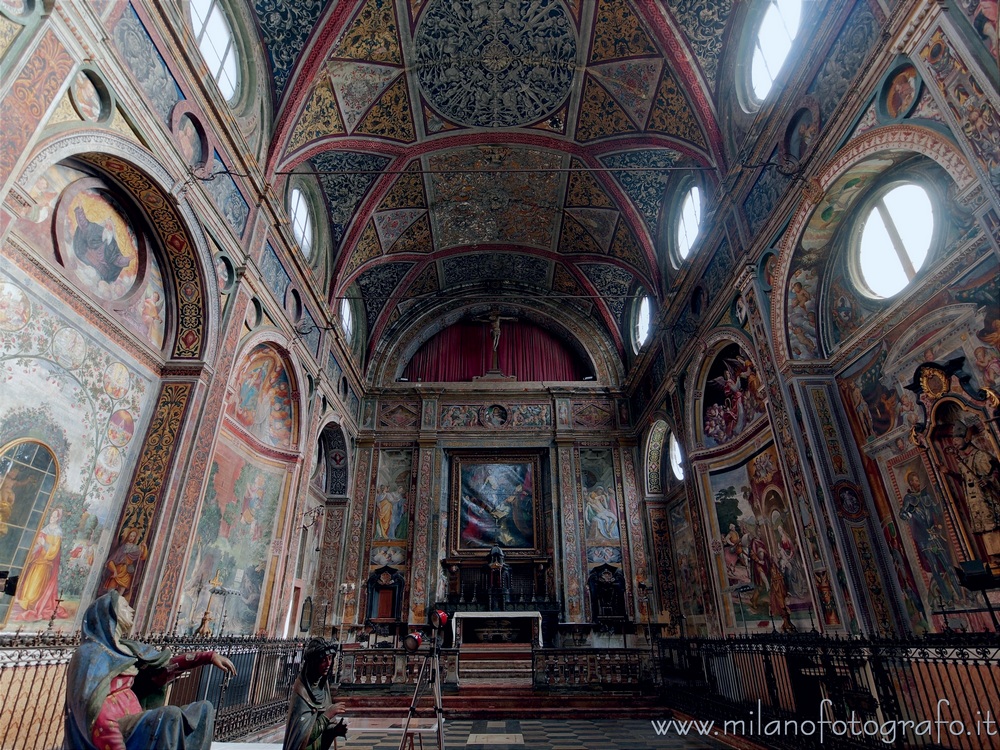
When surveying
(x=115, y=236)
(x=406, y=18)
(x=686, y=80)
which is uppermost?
(x=406, y=18)

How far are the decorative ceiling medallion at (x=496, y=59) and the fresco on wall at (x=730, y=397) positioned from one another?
304 inches

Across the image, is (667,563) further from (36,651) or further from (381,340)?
(36,651)

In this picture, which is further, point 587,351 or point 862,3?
point 587,351

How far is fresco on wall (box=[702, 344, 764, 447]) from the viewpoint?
1030 centimetres

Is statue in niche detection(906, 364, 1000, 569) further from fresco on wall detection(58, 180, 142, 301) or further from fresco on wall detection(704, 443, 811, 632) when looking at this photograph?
fresco on wall detection(58, 180, 142, 301)

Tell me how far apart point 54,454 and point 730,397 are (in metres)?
11.4

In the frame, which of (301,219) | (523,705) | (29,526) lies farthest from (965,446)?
(301,219)

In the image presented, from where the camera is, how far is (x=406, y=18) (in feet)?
37.5

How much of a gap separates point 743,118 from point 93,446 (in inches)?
469

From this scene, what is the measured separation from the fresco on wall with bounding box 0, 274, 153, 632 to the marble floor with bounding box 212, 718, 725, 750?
346cm

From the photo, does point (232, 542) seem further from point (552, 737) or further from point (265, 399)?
point (552, 737)

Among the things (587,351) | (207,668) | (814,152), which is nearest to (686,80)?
(814,152)

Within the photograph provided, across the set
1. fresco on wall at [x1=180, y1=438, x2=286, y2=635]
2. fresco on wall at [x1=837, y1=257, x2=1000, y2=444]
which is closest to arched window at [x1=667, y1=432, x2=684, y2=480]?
fresco on wall at [x1=837, y1=257, x2=1000, y2=444]

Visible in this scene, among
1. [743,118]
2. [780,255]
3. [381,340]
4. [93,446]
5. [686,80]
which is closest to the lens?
[93,446]
